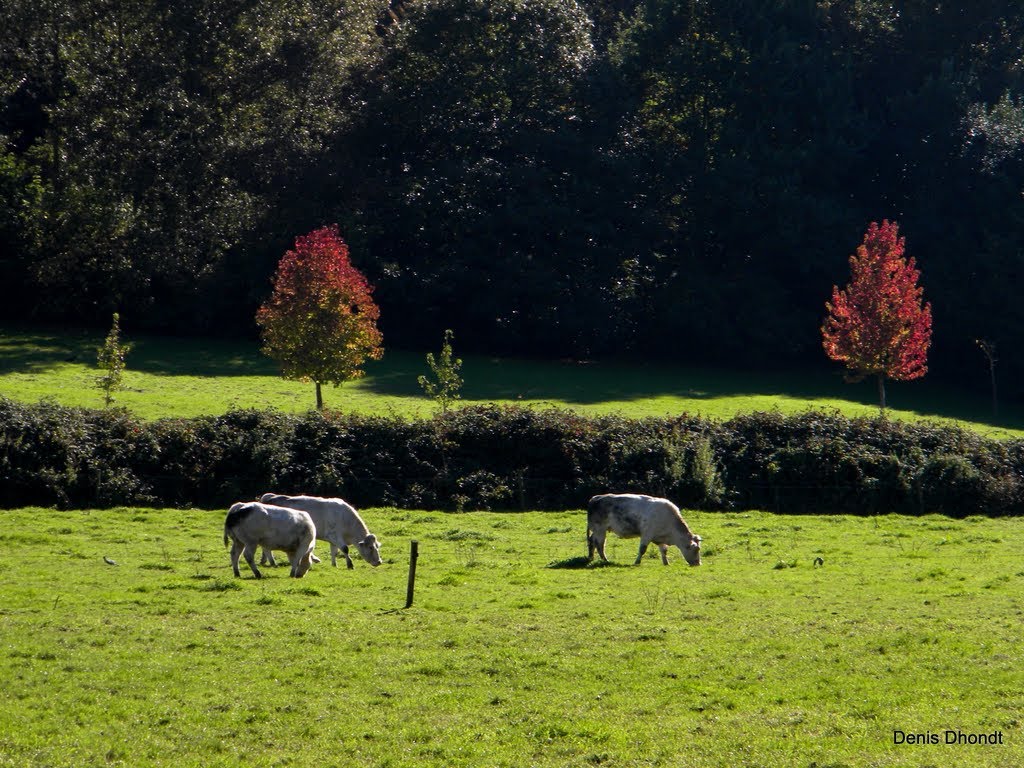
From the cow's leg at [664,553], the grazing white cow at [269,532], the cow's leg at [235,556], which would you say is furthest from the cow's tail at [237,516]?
the cow's leg at [664,553]

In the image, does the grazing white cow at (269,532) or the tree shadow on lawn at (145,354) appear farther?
the tree shadow on lawn at (145,354)

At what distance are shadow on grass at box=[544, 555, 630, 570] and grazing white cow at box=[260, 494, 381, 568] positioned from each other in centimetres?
343

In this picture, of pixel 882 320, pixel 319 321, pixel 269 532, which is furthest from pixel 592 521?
pixel 882 320

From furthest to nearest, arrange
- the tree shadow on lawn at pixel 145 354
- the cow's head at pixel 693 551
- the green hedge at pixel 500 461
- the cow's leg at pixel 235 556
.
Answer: the tree shadow on lawn at pixel 145 354, the green hedge at pixel 500 461, the cow's head at pixel 693 551, the cow's leg at pixel 235 556

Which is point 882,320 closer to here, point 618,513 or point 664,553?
point 664,553

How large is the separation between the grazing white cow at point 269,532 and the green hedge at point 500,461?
36.0 feet

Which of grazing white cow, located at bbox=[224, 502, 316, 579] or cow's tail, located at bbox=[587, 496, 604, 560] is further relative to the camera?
cow's tail, located at bbox=[587, 496, 604, 560]

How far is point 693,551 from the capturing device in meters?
26.2

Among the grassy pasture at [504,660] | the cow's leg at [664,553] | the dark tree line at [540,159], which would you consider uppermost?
the dark tree line at [540,159]

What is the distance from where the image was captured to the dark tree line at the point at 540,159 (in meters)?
61.5

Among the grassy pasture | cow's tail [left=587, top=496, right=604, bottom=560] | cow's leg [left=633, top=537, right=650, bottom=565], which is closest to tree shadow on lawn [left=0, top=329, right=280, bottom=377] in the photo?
the grassy pasture

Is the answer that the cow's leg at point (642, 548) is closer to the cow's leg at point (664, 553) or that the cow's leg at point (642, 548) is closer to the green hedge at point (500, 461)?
the cow's leg at point (664, 553)

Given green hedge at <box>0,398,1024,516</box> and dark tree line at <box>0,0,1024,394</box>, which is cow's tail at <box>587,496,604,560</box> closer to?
green hedge at <box>0,398,1024,516</box>

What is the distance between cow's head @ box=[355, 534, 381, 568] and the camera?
1009 inches
